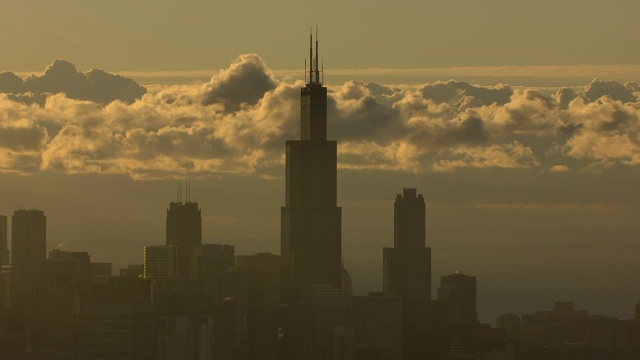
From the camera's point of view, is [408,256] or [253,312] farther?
[408,256]

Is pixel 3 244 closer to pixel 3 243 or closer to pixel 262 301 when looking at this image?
pixel 3 243

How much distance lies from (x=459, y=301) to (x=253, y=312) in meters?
16.7

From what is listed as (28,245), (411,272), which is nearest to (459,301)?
(411,272)

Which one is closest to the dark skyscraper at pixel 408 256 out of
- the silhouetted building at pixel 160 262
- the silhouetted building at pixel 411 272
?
the silhouetted building at pixel 411 272

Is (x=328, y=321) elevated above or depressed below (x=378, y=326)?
above

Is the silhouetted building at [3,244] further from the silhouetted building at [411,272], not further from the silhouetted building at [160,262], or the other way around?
the silhouetted building at [411,272]

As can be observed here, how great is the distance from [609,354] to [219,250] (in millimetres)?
29198

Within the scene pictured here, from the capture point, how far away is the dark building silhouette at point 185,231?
4702 inches

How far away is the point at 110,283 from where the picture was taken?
109m

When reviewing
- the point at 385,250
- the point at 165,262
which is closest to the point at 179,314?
the point at 165,262

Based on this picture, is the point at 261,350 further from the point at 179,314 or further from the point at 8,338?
the point at 8,338

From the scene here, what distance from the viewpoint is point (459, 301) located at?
384ft

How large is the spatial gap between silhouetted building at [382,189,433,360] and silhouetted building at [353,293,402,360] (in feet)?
1.75

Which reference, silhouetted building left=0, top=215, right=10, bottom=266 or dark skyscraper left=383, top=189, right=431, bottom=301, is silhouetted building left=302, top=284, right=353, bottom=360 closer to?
dark skyscraper left=383, top=189, right=431, bottom=301
